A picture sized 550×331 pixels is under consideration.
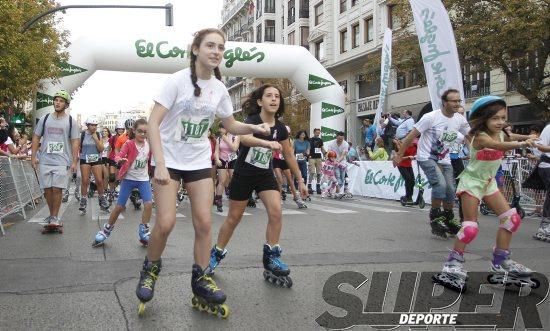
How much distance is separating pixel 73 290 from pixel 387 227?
5.29 m

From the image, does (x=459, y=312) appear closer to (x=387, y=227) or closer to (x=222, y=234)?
(x=222, y=234)

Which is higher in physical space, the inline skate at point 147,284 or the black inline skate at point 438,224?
the inline skate at point 147,284

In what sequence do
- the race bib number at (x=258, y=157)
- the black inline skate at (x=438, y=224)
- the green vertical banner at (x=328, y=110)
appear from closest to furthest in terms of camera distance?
the race bib number at (x=258, y=157)
the black inline skate at (x=438, y=224)
the green vertical banner at (x=328, y=110)

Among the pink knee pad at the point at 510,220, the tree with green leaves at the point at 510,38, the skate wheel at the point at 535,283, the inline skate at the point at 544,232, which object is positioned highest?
the tree with green leaves at the point at 510,38

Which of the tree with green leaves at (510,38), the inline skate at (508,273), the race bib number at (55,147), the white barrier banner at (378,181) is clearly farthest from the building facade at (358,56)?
the inline skate at (508,273)

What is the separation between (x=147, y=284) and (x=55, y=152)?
4.89 m

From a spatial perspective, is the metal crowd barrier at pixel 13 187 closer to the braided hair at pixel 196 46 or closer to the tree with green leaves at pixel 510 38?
the braided hair at pixel 196 46

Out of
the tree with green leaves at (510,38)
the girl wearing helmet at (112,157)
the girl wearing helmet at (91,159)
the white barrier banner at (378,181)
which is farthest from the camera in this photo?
the tree with green leaves at (510,38)

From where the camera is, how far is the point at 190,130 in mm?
4035

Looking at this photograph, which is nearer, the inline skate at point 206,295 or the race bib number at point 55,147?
the inline skate at point 206,295

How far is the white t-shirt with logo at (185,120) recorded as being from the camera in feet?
13.0

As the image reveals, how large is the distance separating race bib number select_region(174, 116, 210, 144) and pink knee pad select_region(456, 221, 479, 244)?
2.22m

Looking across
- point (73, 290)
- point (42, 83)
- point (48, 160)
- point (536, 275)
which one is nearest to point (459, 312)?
point (536, 275)

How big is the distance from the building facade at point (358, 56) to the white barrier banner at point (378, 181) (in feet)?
36.4
